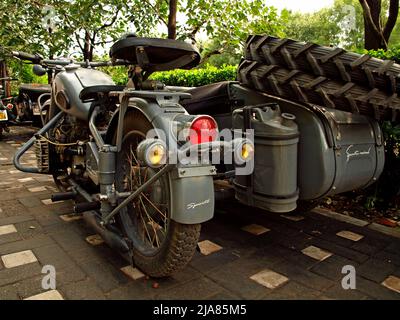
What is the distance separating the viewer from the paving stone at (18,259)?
2.25 metres

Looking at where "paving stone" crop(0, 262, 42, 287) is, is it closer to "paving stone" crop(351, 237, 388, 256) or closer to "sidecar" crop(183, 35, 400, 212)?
"sidecar" crop(183, 35, 400, 212)

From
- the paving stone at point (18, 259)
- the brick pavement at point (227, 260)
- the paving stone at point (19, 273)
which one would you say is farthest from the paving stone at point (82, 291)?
the paving stone at point (18, 259)

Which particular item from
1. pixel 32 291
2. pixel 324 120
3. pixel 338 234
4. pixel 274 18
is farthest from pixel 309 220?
pixel 274 18

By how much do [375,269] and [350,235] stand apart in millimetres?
564

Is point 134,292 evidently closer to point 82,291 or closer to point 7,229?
point 82,291

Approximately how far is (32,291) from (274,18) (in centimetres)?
767

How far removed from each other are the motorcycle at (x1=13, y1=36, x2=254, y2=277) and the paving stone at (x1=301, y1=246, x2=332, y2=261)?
85 cm

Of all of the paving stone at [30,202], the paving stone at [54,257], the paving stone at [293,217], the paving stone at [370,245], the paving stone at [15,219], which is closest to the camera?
the paving stone at [54,257]

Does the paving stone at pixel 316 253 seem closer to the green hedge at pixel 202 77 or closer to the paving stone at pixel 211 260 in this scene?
the paving stone at pixel 211 260

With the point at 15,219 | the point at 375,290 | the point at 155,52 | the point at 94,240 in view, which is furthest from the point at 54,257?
the point at 375,290

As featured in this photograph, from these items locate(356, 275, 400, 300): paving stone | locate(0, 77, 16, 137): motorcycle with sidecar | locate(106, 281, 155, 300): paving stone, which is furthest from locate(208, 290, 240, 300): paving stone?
locate(0, 77, 16, 137): motorcycle with sidecar

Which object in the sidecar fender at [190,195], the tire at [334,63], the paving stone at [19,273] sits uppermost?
the tire at [334,63]

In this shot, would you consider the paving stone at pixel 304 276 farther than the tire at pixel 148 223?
Yes

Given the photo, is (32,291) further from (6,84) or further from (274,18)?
(6,84)
